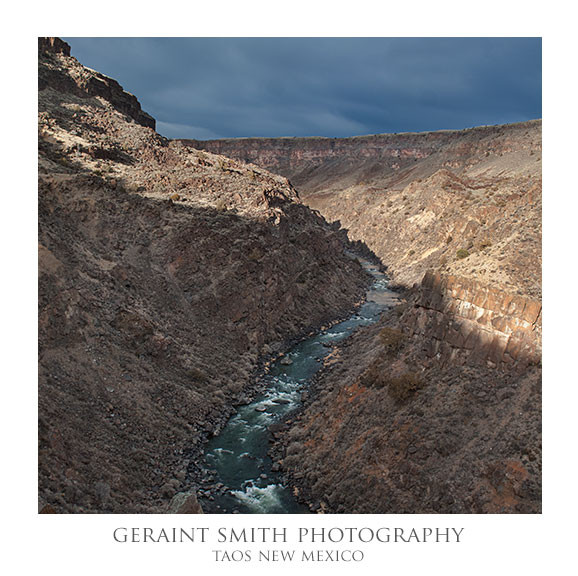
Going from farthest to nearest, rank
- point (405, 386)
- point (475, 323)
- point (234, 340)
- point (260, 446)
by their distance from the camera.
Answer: point (234, 340)
point (260, 446)
point (405, 386)
point (475, 323)

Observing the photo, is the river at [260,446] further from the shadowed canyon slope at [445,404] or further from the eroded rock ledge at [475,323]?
the eroded rock ledge at [475,323]

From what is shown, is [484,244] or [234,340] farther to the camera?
[234,340]

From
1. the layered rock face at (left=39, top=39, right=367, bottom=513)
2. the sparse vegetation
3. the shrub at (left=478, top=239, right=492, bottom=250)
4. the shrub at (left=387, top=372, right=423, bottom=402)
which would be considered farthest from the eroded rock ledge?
the layered rock face at (left=39, top=39, right=367, bottom=513)

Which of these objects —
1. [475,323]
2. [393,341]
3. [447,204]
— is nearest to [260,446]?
[393,341]

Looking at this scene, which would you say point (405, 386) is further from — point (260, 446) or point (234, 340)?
point (234, 340)

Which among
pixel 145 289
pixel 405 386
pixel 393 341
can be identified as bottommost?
pixel 405 386

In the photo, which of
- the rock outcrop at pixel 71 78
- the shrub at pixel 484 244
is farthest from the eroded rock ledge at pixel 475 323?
the rock outcrop at pixel 71 78

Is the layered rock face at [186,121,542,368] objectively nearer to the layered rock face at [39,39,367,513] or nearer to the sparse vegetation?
the sparse vegetation
